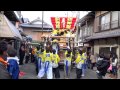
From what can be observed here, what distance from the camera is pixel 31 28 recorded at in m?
47.0

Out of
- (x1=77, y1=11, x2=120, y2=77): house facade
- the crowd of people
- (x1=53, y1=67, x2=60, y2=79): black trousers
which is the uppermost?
(x1=77, y1=11, x2=120, y2=77): house facade

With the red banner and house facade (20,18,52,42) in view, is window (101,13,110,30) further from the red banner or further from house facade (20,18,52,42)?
house facade (20,18,52,42)

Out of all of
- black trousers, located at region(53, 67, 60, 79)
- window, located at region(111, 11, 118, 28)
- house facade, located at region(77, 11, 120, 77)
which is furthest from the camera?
window, located at region(111, 11, 118, 28)

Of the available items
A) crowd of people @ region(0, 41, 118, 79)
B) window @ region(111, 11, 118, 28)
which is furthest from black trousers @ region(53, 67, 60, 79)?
window @ region(111, 11, 118, 28)

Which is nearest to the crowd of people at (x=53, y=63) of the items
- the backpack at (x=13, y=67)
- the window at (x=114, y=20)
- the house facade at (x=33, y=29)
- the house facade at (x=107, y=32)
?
the backpack at (x=13, y=67)

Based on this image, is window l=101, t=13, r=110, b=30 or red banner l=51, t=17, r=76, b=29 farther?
window l=101, t=13, r=110, b=30

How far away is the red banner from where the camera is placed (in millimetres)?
17094

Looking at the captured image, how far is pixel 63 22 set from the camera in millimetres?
17391

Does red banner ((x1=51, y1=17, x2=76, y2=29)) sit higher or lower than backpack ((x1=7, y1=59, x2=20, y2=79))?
higher

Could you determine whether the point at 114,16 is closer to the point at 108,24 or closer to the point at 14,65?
the point at 108,24

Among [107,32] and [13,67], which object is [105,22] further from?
[13,67]

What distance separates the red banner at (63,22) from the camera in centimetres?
1709
